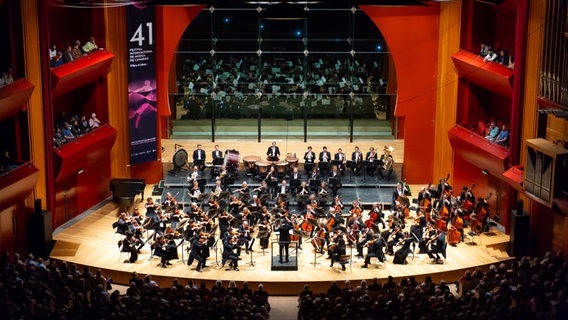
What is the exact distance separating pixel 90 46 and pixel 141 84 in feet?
6.97

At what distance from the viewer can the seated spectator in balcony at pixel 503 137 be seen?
24.0 m

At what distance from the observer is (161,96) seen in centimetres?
2791

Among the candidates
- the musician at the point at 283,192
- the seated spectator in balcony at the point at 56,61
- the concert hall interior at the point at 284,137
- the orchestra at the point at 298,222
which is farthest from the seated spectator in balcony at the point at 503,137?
the seated spectator in balcony at the point at 56,61

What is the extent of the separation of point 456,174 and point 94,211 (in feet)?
33.7

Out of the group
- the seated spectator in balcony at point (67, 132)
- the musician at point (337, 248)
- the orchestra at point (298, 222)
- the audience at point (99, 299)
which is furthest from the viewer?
the seated spectator in balcony at point (67, 132)

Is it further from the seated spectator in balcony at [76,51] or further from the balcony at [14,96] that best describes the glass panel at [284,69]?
the balcony at [14,96]

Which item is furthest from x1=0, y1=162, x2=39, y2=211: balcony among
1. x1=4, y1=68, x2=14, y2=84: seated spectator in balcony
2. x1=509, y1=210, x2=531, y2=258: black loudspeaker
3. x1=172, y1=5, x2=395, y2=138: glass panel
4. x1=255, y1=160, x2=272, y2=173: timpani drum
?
x1=509, y1=210, x2=531, y2=258: black loudspeaker

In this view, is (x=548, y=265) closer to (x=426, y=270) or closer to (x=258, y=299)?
(x=426, y=270)

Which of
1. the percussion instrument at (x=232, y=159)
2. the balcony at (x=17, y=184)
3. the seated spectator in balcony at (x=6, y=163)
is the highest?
the seated spectator in balcony at (x=6, y=163)

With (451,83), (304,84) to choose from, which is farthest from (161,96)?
(451,83)

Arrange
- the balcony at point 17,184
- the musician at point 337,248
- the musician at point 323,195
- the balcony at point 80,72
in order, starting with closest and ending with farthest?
the balcony at point 17,184, the musician at point 337,248, the balcony at point 80,72, the musician at point 323,195

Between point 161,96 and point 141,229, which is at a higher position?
point 161,96

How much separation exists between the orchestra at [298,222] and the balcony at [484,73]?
2794 millimetres

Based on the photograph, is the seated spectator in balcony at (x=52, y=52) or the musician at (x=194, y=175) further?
the musician at (x=194, y=175)
